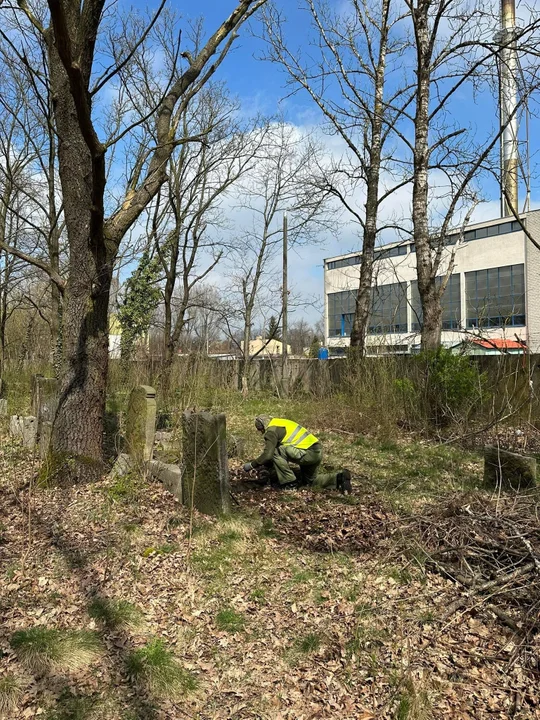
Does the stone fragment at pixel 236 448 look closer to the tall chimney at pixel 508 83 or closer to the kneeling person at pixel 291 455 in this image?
the kneeling person at pixel 291 455

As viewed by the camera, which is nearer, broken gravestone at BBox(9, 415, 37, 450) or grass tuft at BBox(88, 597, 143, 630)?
grass tuft at BBox(88, 597, 143, 630)

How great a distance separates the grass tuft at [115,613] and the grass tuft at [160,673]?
0.31m

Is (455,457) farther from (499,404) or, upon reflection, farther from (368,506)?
(368,506)

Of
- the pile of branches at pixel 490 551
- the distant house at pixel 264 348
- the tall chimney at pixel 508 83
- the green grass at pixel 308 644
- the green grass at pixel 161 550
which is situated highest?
the tall chimney at pixel 508 83

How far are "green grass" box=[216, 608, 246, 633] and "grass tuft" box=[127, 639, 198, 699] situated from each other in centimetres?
42

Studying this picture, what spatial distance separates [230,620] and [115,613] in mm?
789

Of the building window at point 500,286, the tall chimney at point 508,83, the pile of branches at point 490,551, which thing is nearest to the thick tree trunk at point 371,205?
the tall chimney at point 508,83

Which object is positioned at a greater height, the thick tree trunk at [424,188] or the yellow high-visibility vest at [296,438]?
the thick tree trunk at [424,188]

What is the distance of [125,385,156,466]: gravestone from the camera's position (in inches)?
269

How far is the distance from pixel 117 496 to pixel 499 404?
7026 mm

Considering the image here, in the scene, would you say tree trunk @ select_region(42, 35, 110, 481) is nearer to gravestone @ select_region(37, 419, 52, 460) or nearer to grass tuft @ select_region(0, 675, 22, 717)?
gravestone @ select_region(37, 419, 52, 460)

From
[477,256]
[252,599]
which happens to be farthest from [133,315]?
[477,256]

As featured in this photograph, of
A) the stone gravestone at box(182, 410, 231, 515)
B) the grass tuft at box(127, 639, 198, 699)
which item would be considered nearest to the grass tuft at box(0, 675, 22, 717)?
the grass tuft at box(127, 639, 198, 699)

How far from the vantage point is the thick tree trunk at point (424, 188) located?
421 inches
